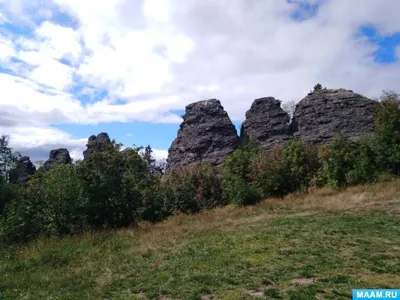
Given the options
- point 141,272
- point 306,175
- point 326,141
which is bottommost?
point 141,272

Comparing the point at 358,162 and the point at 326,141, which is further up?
the point at 326,141

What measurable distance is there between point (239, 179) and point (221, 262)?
19.5m

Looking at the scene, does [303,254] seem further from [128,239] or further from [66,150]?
[66,150]

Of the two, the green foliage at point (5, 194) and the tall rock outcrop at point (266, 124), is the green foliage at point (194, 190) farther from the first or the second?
the tall rock outcrop at point (266, 124)

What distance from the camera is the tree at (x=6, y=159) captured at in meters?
20.0

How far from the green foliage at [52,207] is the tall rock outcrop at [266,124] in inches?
1001

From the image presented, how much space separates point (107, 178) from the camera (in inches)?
799

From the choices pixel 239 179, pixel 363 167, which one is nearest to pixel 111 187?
pixel 239 179

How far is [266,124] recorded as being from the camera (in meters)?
42.9

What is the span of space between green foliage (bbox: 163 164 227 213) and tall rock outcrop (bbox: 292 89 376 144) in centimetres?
1354

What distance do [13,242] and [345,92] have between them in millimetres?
35568

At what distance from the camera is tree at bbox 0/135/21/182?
65.5 feet

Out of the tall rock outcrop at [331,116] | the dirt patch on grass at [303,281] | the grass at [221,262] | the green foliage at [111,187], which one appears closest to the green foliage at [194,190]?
the green foliage at [111,187]

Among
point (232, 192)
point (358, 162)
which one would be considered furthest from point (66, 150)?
point (358, 162)
